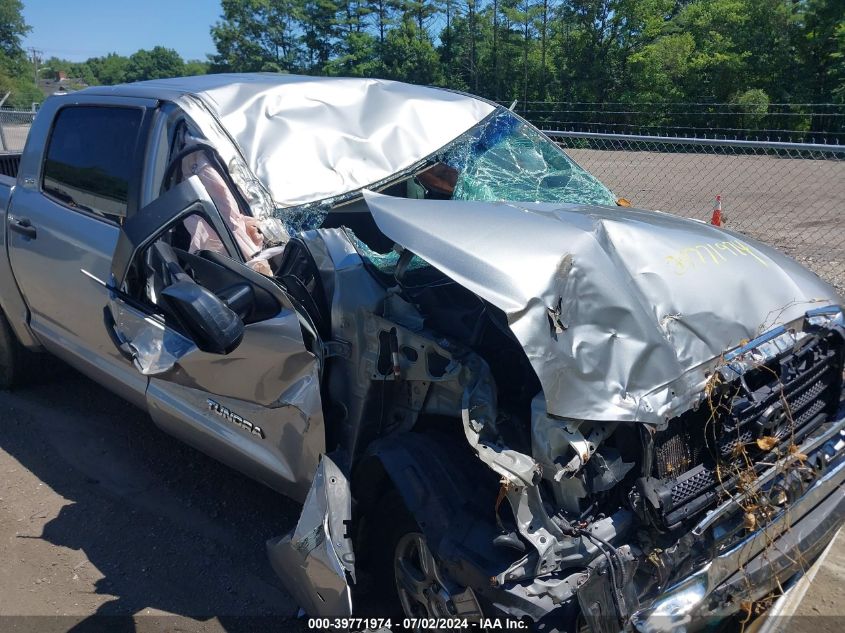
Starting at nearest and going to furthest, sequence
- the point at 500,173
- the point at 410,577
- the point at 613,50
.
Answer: the point at 410,577
the point at 500,173
the point at 613,50

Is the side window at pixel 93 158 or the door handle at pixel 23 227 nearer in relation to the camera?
the side window at pixel 93 158

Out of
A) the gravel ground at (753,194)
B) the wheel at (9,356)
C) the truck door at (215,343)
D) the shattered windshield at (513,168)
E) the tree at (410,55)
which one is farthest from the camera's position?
the tree at (410,55)

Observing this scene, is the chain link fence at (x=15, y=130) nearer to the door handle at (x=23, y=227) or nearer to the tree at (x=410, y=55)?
the door handle at (x=23, y=227)

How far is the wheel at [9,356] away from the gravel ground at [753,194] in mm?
6574

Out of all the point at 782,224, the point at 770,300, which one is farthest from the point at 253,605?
the point at 782,224

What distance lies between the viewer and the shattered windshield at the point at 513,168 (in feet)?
12.9

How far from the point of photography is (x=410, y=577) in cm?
252

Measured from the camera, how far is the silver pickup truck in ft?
7.07

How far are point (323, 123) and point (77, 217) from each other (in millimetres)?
1365

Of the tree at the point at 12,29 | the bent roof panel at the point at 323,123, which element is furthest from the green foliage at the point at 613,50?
the tree at the point at 12,29

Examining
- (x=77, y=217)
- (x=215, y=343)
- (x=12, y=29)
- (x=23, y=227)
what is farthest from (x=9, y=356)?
(x=12, y=29)

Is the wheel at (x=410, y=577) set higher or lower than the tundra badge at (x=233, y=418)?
lower

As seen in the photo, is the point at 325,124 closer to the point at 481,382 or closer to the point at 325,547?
the point at 481,382

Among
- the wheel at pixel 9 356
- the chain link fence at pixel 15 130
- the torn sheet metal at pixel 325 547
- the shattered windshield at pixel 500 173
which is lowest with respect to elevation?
the wheel at pixel 9 356
